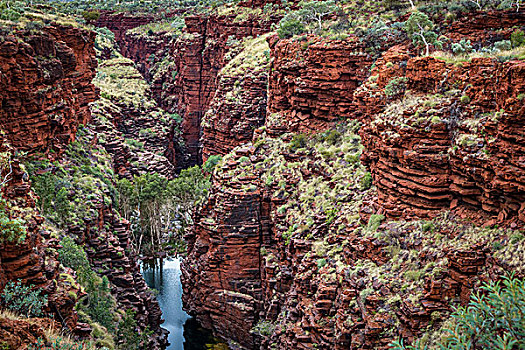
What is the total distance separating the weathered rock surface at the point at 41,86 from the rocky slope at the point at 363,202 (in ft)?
50.3

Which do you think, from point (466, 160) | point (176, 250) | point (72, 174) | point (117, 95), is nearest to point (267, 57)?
point (176, 250)

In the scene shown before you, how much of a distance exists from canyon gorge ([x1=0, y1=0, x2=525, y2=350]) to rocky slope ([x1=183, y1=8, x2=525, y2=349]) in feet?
0.37

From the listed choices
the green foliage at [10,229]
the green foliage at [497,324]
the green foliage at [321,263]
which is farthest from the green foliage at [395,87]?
the green foliage at [10,229]

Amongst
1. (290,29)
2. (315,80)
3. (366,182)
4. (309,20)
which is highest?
(309,20)

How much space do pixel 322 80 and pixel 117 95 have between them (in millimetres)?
64370

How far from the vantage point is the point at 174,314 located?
53031 mm

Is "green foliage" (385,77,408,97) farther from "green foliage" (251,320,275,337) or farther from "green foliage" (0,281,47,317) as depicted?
"green foliage" (0,281,47,317)

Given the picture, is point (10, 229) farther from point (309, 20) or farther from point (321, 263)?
point (309, 20)

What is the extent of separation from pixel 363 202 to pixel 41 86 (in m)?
29.0

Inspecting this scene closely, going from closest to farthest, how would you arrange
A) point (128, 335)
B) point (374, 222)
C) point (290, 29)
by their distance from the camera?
1. point (374, 222)
2. point (128, 335)
3. point (290, 29)

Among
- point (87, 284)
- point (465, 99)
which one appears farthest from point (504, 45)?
point (87, 284)

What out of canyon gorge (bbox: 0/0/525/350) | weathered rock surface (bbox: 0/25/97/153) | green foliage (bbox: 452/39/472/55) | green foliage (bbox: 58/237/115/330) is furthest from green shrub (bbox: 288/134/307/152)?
weathered rock surface (bbox: 0/25/97/153)

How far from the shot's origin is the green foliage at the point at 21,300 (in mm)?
22000

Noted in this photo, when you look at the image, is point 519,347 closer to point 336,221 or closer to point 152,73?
point 336,221
